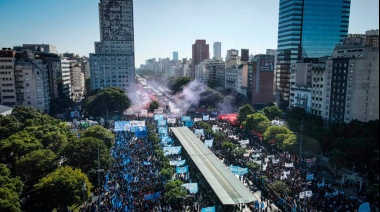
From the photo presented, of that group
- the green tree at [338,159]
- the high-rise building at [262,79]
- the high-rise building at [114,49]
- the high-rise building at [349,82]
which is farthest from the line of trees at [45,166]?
the high-rise building at [114,49]

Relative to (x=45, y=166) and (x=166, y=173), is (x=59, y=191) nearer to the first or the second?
(x=45, y=166)

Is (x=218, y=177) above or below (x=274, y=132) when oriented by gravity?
below

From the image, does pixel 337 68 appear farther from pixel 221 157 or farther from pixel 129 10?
pixel 129 10

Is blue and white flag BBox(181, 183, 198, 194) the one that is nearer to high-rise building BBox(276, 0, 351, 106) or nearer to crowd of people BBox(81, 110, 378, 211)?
crowd of people BBox(81, 110, 378, 211)

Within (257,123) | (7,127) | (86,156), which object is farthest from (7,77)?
(257,123)

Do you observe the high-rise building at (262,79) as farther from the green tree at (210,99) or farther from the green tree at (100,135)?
the green tree at (100,135)

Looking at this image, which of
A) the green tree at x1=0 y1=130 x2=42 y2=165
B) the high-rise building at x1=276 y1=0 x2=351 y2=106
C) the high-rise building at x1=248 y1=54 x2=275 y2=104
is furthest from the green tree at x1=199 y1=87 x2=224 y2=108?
the green tree at x1=0 y1=130 x2=42 y2=165

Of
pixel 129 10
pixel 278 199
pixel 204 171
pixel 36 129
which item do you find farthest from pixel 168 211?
pixel 129 10
